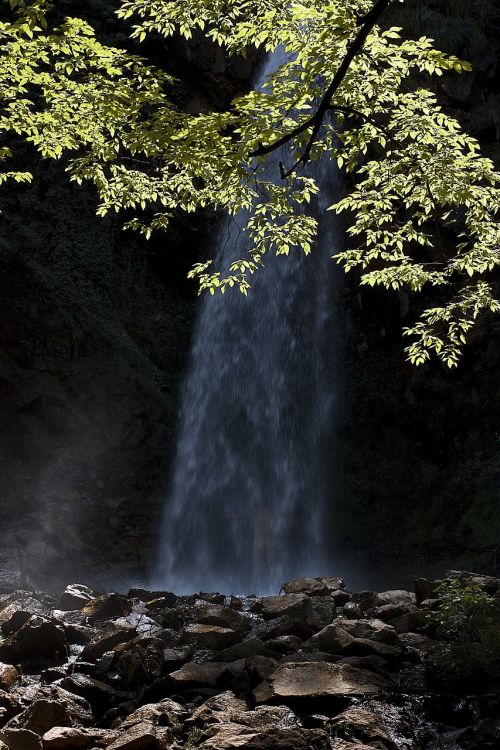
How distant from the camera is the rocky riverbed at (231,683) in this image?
3494 millimetres

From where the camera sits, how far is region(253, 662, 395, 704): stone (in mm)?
4047

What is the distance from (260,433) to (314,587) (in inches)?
250

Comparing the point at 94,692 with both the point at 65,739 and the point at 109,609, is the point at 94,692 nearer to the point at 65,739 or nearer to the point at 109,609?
the point at 65,739

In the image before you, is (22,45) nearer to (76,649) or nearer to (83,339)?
(76,649)

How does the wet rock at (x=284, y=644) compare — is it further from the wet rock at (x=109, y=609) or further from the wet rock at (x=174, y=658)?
the wet rock at (x=109, y=609)

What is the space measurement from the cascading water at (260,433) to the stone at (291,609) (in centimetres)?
466

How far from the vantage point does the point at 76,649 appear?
5.34m

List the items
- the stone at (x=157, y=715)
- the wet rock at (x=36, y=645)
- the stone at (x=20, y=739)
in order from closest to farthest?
the stone at (x=20, y=739) → the stone at (x=157, y=715) → the wet rock at (x=36, y=645)

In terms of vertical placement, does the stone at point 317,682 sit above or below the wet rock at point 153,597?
below

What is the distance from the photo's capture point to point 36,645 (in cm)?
502

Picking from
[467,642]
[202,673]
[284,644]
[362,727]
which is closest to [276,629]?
[284,644]

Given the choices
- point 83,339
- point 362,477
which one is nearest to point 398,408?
point 362,477

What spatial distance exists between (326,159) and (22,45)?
11297 millimetres

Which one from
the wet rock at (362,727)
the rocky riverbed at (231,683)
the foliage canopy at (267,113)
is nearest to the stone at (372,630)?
the rocky riverbed at (231,683)
